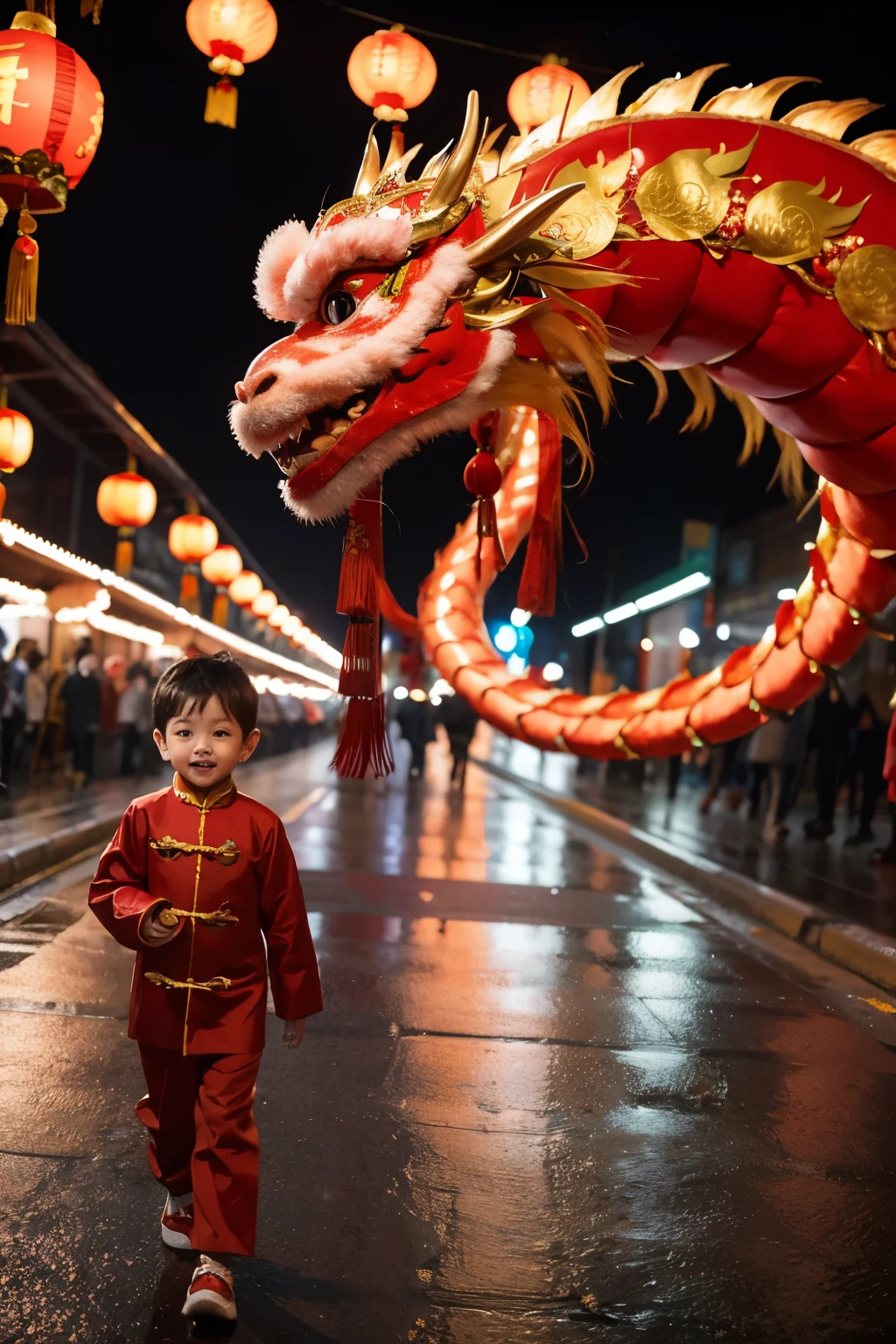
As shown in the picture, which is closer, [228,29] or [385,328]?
[385,328]

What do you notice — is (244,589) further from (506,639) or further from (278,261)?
(278,261)

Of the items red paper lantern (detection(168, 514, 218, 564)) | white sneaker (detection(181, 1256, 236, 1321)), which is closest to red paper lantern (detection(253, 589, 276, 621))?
red paper lantern (detection(168, 514, 218, 564))

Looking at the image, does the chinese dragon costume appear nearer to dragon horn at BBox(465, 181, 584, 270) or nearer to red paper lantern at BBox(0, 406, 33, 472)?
dragon horn at BBox(465, 181, 584, 270)

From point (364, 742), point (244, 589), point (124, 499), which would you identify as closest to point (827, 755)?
point (124, 499)

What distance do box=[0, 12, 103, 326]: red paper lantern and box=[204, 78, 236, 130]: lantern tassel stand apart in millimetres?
729

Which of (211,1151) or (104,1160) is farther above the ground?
(211,1151)

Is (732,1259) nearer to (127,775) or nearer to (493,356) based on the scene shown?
(493,356)

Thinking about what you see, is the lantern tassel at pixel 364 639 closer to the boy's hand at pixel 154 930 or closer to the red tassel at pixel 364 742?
the red tassel at pixel 364 742

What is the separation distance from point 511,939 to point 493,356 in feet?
17.0

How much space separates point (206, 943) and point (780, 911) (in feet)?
23.1

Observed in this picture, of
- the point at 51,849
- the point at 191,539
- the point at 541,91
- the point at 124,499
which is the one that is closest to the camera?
the point at 541,91

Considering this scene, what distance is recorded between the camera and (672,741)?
5.12m

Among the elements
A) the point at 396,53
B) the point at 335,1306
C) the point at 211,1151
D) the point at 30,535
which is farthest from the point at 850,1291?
the point at 30,535

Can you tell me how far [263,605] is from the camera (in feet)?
103
